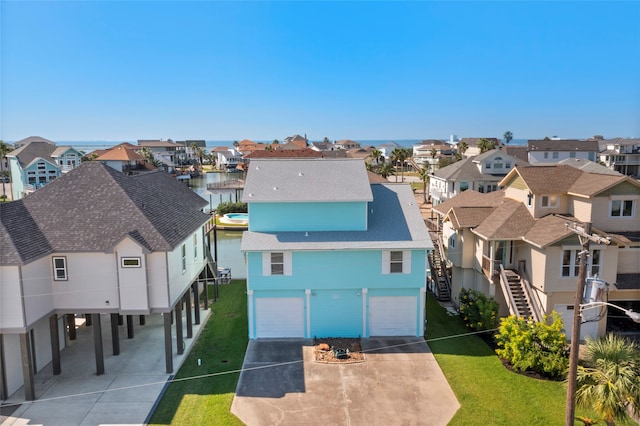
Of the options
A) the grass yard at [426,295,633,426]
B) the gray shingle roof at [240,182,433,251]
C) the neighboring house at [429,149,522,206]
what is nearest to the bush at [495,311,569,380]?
the grass yard at [426,295,633,426]

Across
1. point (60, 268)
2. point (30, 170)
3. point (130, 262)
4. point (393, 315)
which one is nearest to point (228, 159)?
point (30, 170)

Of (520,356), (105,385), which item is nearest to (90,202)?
(105,385)

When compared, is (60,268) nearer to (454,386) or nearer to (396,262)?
(396,262)

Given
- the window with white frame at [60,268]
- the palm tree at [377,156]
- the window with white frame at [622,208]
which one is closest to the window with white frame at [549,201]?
the window with white frame at [622,208]

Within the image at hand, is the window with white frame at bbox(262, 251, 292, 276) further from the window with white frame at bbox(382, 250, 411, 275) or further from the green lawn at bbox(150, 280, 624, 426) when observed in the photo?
the window with white frame at bbox(382, 250, 411, 275)

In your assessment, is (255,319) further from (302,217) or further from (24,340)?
(24,340)

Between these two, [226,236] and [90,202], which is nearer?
[90,202]
